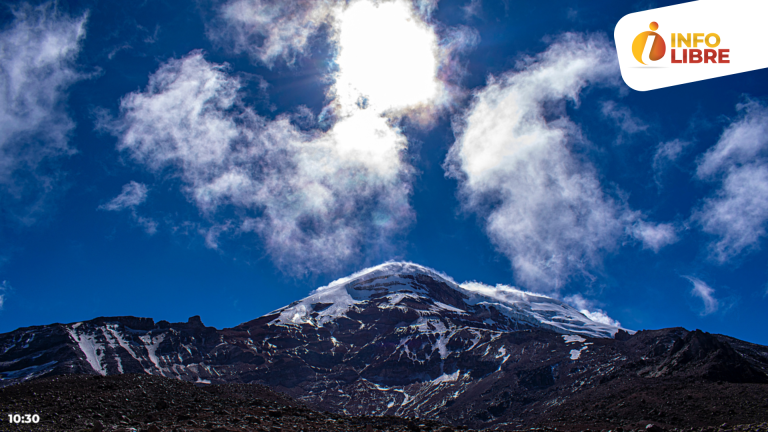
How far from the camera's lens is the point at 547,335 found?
552ft

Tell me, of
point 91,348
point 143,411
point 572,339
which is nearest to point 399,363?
point 572,339

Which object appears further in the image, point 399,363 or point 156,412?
point 399,363

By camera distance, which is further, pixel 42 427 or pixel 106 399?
pixel 106 399

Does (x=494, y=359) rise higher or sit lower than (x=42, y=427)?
higher

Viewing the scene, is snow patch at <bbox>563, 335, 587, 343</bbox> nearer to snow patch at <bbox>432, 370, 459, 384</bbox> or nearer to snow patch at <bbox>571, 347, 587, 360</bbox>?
snow patch at <bbox>571, 347, 587, 360</bbox>

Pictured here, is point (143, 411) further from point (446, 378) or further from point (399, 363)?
point (399, 363)

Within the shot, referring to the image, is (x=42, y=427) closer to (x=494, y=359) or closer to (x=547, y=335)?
(x=494, y=359)

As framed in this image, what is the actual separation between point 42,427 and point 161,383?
15.6 m

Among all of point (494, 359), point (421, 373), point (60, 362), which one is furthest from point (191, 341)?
point (494, 359)

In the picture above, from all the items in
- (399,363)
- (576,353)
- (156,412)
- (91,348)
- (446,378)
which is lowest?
(156,412)
